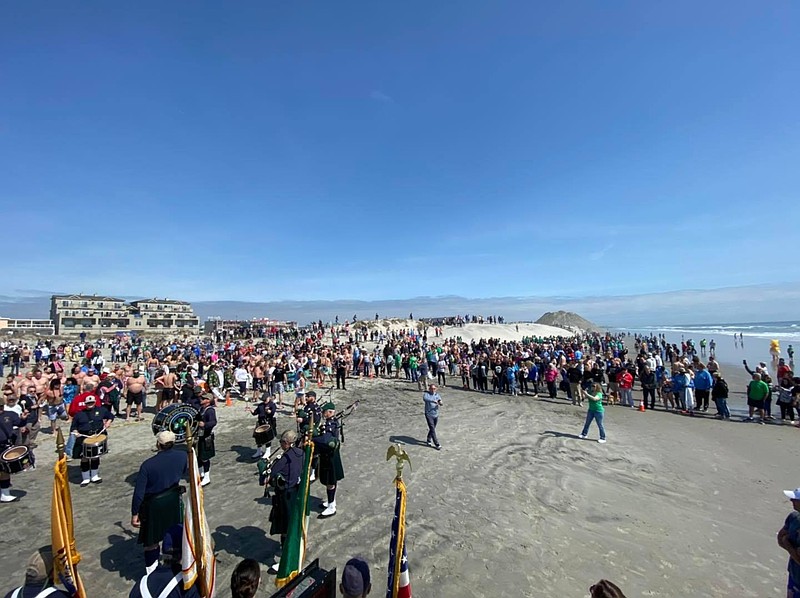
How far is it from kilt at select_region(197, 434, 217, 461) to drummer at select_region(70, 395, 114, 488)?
2.18 meters

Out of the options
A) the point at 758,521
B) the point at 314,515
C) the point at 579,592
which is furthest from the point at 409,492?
the point at 758,521

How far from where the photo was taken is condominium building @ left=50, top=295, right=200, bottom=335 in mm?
68312

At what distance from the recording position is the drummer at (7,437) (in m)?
7.18

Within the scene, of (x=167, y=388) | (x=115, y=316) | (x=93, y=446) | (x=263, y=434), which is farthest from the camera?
(x=115, y=316)

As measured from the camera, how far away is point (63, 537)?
147 inches

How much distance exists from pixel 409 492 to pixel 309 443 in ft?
10.9

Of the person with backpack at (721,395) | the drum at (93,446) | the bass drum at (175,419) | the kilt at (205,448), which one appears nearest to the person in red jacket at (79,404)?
the drum at (93,446)

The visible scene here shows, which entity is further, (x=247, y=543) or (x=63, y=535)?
(x=247, y=543)

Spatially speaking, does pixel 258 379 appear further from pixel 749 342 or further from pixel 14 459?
pixel 749 342

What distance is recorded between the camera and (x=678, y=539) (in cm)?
628

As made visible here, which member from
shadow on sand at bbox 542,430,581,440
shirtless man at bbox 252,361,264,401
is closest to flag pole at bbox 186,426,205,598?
shadow on sand at bbox 542,430,581,440

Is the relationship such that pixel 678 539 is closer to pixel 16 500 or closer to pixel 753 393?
pixel 753 393

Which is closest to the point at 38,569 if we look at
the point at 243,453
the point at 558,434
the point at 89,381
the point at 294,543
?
the point at 294,543

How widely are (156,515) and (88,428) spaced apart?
4.56m
